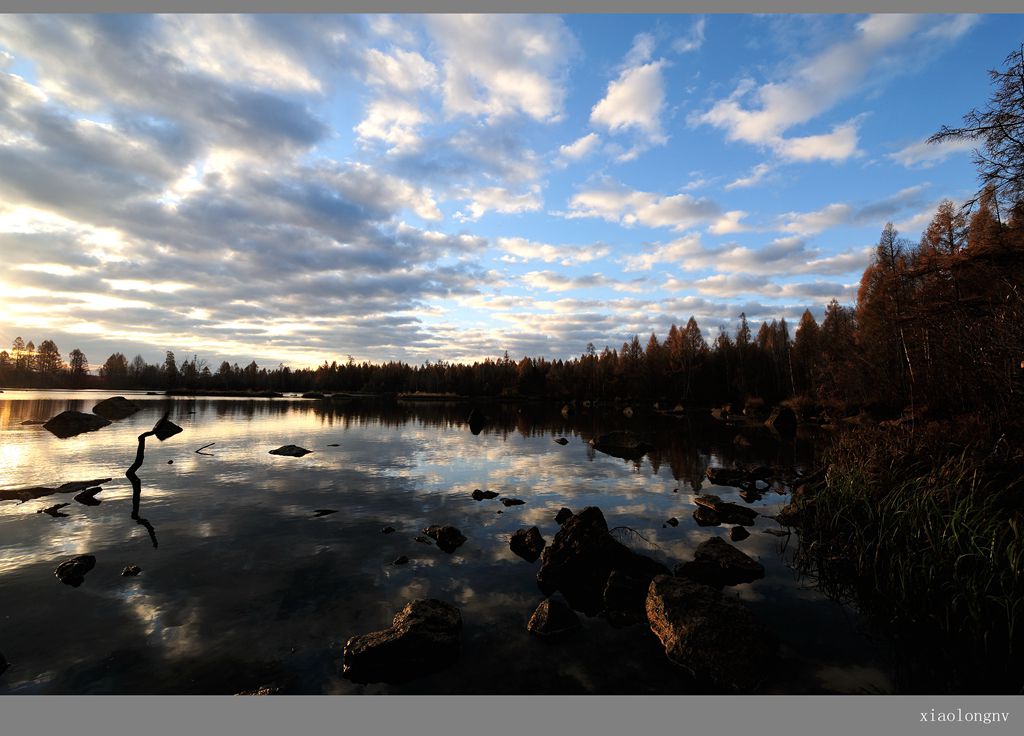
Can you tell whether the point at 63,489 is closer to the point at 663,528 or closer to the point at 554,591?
the point at 554,591

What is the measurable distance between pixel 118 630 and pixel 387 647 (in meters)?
6.10

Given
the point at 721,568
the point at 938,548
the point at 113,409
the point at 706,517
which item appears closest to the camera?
the point at 938,548

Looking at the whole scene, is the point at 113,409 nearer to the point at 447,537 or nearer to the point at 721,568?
the point at 447,537

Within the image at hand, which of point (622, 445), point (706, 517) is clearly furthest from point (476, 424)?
point (706, 517)

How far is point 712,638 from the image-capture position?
7.92 meters

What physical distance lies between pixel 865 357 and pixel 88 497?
60291 mm

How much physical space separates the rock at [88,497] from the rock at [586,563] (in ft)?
64.1

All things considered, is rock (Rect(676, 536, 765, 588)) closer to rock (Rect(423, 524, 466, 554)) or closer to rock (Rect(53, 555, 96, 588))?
rock (Rect(423, 524, 466, 554))

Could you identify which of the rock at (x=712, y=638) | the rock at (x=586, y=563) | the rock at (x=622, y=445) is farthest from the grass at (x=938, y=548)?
the rock at (x=622, y=445)

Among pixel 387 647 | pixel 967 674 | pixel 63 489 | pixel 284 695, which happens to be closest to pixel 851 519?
pixel 967 674

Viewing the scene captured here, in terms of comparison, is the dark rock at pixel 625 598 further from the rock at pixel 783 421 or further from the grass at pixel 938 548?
the rock at pixel 783 421

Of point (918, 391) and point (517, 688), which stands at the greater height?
point (918, 391)

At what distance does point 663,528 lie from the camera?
53.5 ft

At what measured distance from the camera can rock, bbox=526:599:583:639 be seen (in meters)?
9.08
